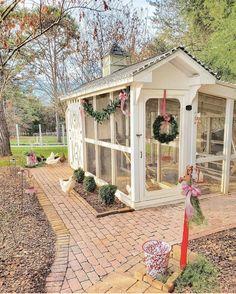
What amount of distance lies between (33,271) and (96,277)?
0.84m

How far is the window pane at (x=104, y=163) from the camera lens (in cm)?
634

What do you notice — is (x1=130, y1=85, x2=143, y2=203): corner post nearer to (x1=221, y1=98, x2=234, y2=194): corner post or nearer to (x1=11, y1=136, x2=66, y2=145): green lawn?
(x1=221, y1=98, x2=234, y2=194): corner post

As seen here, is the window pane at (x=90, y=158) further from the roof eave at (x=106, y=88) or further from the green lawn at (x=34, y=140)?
the green lawn at (x=34, y=140)

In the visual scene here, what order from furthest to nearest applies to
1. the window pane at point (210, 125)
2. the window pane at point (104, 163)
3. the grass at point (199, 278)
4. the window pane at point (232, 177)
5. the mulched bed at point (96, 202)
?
the window pane at point (232, 177)
the window pane at point (104, 163)
the window pane at point (210, 125)
the mulched bed at point (96, 202)
the grass at point (199, 278)

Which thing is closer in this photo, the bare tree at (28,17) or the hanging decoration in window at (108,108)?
the bare tree at (28,17)

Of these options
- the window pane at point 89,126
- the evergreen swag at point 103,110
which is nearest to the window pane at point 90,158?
the window pane at point 89,126

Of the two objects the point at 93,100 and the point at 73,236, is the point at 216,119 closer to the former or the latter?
the point at 93,100

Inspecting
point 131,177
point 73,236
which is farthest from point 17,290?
point 131,177

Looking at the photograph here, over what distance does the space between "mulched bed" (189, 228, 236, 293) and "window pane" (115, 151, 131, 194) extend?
213 cm

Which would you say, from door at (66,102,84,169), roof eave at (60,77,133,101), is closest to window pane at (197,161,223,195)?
roof eave at (60,77,133,101)

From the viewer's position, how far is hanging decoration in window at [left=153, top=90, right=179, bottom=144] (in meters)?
5.19

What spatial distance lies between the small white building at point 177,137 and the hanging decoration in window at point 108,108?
0.10 m

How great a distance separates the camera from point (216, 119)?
6.02 meters

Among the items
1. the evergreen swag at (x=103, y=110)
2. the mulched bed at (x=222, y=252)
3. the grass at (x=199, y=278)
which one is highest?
the evergreen swag at (x=103, y=110)
